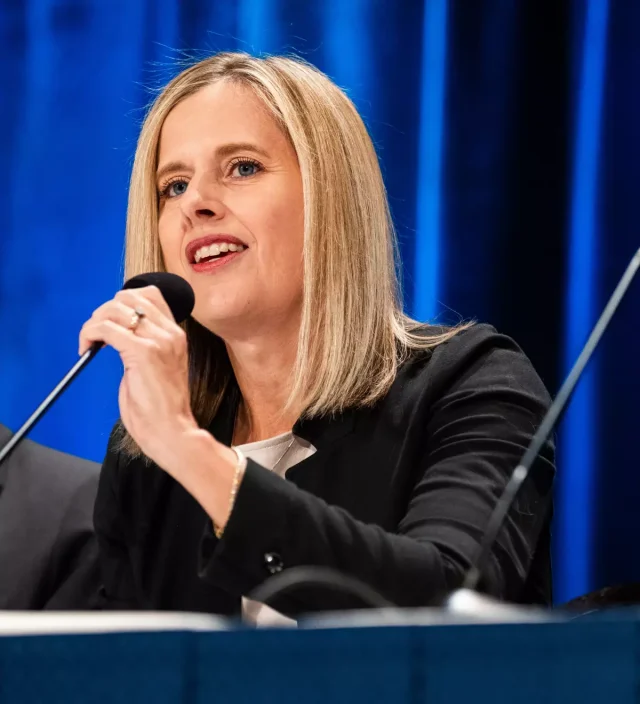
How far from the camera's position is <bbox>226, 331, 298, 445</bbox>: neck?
141 centimetres

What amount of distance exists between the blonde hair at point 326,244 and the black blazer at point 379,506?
0.04m

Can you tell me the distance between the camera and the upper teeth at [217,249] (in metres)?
1.36

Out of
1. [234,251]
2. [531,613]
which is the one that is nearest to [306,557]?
[531,613]

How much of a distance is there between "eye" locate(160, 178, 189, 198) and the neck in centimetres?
21

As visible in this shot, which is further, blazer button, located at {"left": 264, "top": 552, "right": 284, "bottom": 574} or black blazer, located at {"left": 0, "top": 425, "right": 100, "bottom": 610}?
black blazer, located at {"left": 0, "top": 425, "right": 100, "bottom": 610}

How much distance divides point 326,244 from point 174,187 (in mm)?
A: 228

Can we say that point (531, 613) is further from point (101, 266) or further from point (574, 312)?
point (101, 266)

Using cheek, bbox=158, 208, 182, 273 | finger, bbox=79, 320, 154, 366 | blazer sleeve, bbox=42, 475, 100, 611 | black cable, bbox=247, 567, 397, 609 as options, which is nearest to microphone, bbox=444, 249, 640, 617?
black cable, bbox=247, 567, 397, 609

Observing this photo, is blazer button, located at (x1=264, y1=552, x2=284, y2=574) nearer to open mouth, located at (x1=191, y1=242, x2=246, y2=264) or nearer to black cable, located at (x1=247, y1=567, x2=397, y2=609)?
black cable, located at (x1=247, y1=567, x2=397, y2=609)

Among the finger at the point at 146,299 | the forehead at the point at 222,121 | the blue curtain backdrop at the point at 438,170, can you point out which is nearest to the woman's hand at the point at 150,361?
the finger at the point at 146,299

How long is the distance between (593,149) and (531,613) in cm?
135

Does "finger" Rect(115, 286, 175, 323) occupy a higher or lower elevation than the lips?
lower

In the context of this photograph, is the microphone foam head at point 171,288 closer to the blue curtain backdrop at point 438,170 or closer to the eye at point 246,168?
the eye at point 246,168

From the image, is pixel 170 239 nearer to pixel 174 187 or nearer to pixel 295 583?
pixel 174 187
